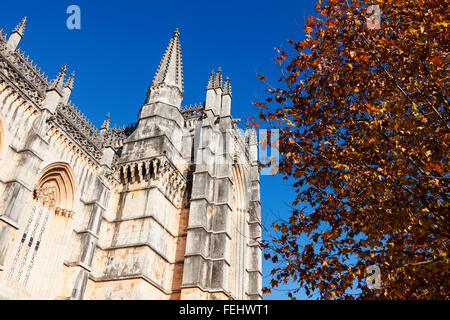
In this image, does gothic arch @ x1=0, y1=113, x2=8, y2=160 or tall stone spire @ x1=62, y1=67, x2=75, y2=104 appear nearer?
gothic arch @ x1=0, y1=113, x2=8, y2=160

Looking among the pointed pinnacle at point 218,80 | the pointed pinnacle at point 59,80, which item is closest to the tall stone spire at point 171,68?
the pointed pinnacle at point 218,80

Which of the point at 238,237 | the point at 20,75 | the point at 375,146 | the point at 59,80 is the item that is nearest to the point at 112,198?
the point at 59,80

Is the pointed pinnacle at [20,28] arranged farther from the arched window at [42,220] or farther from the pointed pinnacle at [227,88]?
the pointed pinnacle at [227,88]

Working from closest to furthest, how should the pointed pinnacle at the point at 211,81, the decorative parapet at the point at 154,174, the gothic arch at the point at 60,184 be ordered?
the gothic arch at the point at 60,184 < the decorative parapet at the point at 154,174 < the pointed pinnacle at the point at 211,81

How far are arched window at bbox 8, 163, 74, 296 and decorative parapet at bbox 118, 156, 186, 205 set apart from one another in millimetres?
3609

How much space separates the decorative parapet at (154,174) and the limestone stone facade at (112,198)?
0.18ft

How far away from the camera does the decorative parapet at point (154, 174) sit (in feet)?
64.7

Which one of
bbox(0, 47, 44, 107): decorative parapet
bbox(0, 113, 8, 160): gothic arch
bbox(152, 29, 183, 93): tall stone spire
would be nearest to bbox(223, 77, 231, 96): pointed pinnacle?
bbox(152, 29, 183, 93): tall stone spire

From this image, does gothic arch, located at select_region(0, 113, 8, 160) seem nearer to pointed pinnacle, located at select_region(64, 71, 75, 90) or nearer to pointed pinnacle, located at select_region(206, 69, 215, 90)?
pointed pinnacle, located at select_region(64, 71, 75, 90)

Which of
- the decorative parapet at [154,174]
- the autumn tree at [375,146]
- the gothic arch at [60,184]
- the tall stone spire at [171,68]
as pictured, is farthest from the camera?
the tall stone spire at [171,68]

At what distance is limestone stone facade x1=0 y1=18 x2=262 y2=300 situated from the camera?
1452 centimetres

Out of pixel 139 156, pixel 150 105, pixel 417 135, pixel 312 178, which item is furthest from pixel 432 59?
pixel 150 105

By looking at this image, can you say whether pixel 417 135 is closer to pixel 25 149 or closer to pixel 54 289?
pixel 25 149

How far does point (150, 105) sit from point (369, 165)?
58.6 ft
